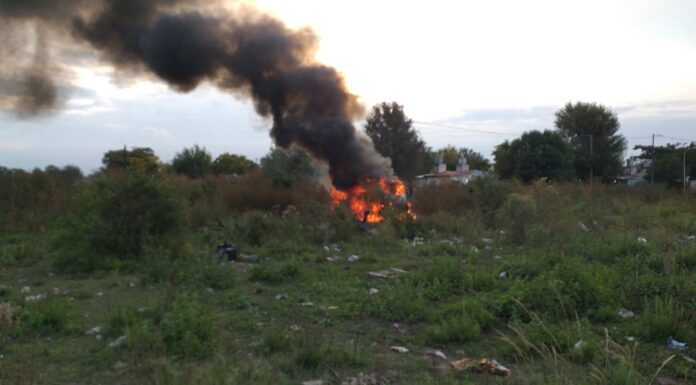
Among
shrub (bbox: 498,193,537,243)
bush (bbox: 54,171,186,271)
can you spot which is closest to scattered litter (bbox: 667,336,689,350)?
shrub (bbox: 498,193,537,243)

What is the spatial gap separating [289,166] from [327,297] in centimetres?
2080

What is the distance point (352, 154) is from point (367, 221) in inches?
121

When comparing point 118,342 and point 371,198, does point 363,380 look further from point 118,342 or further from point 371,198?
point 371,198

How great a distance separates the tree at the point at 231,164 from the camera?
136 feet

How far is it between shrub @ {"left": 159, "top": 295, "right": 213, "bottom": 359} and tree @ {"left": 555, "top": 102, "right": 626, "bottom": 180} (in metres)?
35.4

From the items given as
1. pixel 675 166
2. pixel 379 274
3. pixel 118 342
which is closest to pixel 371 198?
pixel 379 274

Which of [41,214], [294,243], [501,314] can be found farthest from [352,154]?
[501,314]

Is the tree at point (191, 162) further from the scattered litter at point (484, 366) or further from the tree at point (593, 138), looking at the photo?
the scattered litter at point (484, 366)

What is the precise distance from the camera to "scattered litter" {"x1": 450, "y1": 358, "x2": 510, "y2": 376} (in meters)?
4.22

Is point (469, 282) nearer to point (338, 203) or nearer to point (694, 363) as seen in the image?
point (694, 363)

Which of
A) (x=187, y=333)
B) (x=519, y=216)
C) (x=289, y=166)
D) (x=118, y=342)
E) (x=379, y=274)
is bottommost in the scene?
(x=379, y=274)

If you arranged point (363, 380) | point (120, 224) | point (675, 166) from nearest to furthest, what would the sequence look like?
point (363, 380) → point (120, 224) → point (675, 166)

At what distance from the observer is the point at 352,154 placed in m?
16.3

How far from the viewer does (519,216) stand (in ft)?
35.6
